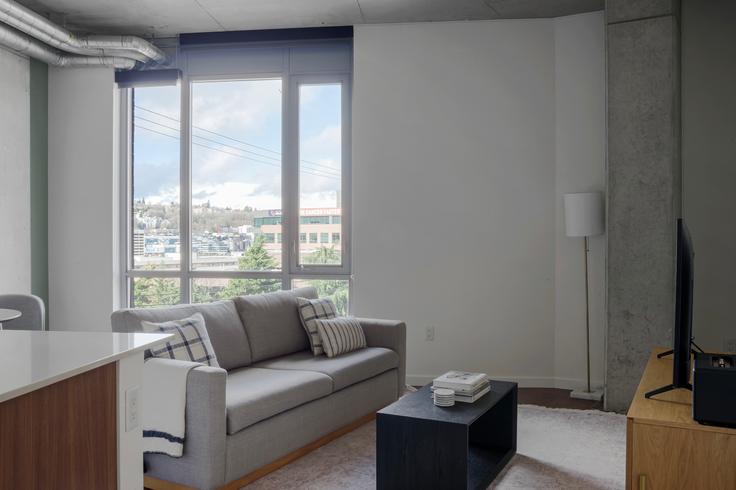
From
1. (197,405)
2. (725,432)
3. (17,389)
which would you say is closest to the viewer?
(17,389)

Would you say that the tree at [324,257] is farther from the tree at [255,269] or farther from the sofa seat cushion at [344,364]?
the sofa seat cushion at [344,364]

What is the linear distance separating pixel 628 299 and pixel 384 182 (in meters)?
2.08

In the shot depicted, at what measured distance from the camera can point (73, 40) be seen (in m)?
5.10

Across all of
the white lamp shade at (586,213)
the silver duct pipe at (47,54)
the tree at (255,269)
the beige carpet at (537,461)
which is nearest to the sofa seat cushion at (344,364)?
the beige carpet at (537,461)

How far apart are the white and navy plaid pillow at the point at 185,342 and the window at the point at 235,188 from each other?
2151 mm

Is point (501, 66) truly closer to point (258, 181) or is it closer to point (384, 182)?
point (384, 182)

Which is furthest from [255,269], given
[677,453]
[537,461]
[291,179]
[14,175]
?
[677,453]

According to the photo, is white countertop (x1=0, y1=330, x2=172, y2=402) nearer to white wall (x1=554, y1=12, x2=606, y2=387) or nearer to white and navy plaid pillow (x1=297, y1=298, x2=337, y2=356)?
white and navy plaid pillow (x1=297, y1=298, x2=337, y2=356)

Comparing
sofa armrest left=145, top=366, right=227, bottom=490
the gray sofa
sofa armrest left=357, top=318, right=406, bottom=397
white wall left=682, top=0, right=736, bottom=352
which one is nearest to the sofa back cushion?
the gray sofa

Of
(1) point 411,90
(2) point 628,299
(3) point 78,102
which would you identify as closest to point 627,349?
(2) point 628,299

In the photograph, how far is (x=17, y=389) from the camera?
4.42ft

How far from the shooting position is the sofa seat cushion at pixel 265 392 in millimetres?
2936

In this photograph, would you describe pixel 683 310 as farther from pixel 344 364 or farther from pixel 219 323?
pixel 219 323

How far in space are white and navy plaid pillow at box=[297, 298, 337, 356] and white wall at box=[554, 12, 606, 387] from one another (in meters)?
1.88
